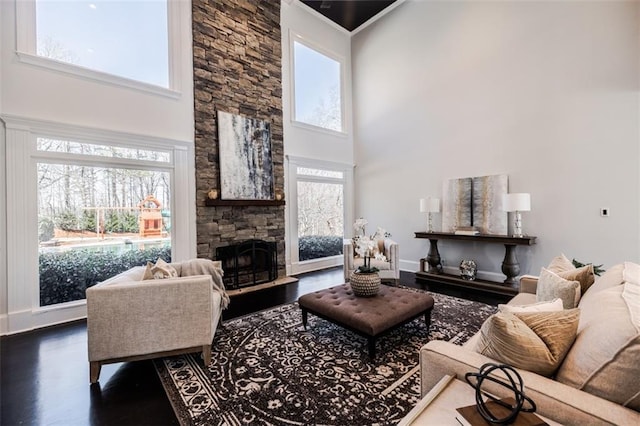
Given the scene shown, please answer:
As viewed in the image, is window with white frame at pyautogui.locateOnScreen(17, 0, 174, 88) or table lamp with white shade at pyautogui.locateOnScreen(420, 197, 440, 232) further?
table lamp with white shade at pyautogui.locateOnScreen(420, 197, 440, 232)

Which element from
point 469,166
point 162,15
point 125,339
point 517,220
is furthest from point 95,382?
point 469,166

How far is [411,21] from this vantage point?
579 cm

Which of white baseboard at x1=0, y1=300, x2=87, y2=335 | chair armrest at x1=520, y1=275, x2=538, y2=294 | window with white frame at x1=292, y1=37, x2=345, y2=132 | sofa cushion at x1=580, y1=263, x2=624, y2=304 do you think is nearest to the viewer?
sofa cushion at x1=580, y1=263, x2=624, y2=304

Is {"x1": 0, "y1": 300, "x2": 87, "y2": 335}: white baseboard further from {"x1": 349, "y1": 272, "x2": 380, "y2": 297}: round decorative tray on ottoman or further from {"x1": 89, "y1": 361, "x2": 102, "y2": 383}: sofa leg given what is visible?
{"x1": 349, "y1": 272, "x2": 380, "y2": 297}: round decorative tray on ottoman

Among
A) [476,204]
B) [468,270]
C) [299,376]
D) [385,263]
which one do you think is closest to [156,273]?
[299,376]

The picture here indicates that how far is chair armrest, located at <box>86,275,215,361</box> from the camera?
2137 millimetres

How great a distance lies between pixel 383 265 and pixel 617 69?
4.04m

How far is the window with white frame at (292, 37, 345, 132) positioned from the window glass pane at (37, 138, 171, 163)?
9.18 ft

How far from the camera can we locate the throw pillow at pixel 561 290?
1.86 metres

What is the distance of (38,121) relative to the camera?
3312mm

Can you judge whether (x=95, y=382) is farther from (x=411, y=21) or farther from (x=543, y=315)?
(x=411, y=21)

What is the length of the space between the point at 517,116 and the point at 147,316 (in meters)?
5.55

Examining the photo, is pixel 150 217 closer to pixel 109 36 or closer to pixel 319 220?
pixel 109 36

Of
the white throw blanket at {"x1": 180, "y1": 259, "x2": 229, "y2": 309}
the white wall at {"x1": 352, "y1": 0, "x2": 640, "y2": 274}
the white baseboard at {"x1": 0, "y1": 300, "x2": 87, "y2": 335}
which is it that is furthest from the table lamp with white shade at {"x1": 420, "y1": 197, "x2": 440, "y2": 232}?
the white baseboard at {"x1": 0, "y1": 300, "x2": 87, "y2": 335}
